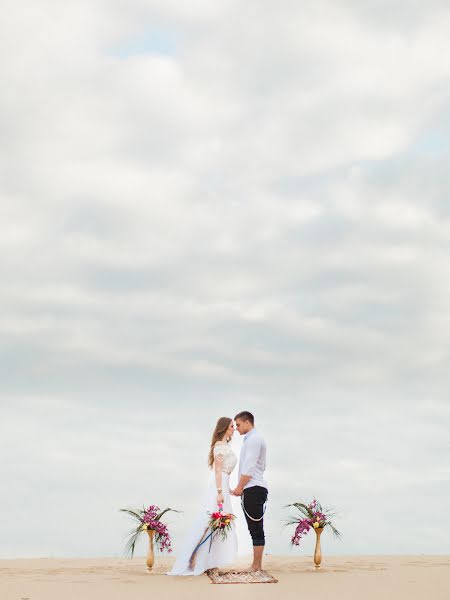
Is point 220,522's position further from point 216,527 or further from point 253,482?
point 253,482

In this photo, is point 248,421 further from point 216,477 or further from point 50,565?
point 50,565

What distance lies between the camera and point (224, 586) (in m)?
Answer: 12.5

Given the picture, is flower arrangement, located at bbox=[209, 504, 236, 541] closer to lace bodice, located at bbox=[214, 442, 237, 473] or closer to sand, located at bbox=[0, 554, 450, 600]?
lace bodice, located at bbox=[214, 442, 237, 473]

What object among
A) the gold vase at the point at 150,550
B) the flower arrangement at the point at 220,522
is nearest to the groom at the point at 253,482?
the flower arrangement at the point at 220,522

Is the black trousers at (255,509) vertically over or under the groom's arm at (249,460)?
under

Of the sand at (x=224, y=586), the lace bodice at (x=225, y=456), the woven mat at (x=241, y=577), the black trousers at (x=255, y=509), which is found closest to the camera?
the sand at (x=224, y=586)

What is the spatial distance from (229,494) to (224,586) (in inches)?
80.6

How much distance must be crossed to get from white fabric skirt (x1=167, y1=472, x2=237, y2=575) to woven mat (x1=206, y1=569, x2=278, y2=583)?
2.38ft

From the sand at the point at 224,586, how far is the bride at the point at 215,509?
19.1 inches

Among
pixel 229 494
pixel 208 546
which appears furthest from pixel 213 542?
pixel 229 494

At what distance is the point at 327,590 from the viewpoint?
1202 cm

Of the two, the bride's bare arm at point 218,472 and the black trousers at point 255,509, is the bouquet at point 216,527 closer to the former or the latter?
the bride's bare arm at point 218,472

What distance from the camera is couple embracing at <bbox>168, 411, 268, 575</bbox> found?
13602mm

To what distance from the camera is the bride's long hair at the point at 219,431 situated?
46.3ft
